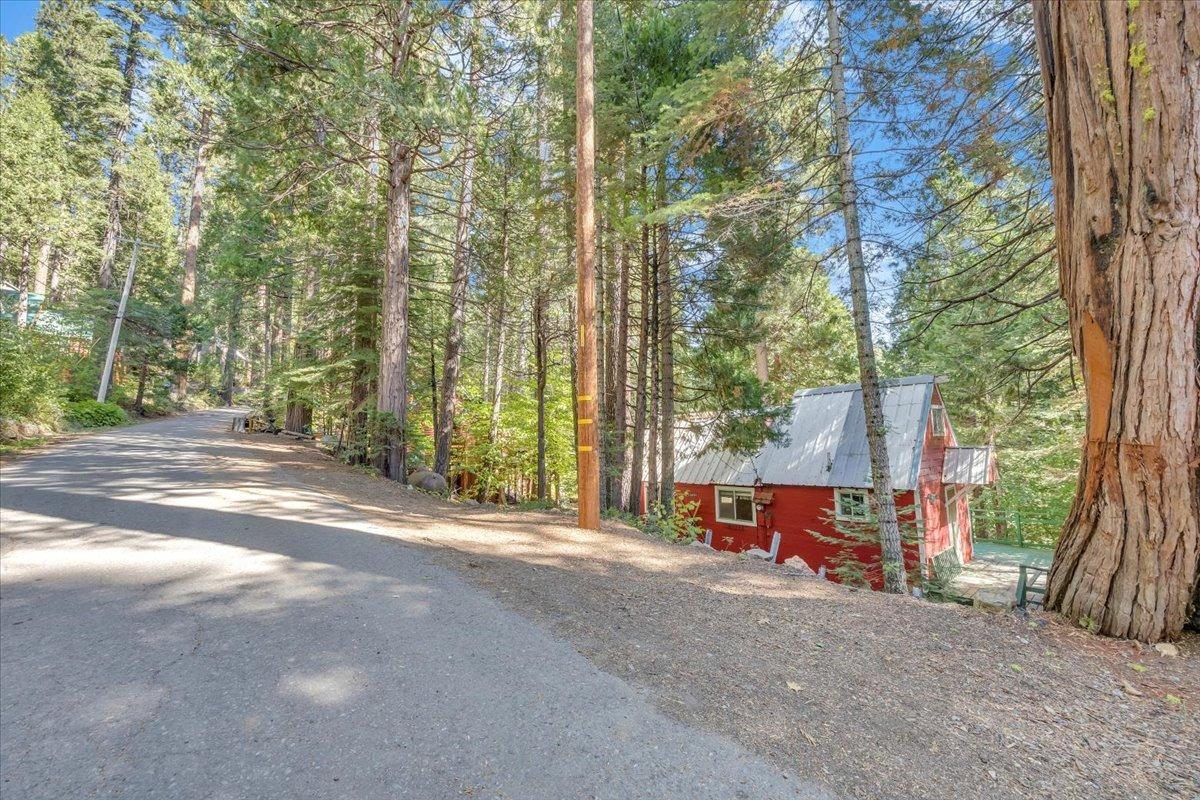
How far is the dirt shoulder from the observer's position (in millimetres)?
1858

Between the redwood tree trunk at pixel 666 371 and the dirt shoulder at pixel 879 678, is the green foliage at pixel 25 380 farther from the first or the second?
the redwood tree trunk at pixel 666 371

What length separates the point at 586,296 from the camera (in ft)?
19.2

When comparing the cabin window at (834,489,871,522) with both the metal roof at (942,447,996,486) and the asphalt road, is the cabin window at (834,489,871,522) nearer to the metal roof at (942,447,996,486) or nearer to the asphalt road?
the metal roof at (942,447,996,486)

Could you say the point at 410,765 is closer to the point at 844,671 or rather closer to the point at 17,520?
the point at 844,671

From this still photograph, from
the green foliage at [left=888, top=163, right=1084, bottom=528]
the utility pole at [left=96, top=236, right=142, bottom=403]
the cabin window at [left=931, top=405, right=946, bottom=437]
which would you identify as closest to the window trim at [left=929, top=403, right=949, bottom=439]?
the cabin window at [left=931, top=405, right=946, bottom=437]

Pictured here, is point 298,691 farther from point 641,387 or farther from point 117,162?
point 117,162

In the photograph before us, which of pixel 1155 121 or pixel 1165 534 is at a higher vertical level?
pixel 1155 121

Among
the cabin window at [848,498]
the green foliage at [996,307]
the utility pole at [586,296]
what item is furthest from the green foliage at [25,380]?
the cabin window at [848,498]

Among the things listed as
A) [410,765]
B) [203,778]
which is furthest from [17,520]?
[410,765]

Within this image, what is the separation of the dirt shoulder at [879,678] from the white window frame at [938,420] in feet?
34.5

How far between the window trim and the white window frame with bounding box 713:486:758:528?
4871 millimetres

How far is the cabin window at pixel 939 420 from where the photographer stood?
12469mm

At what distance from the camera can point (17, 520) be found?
13.9 ft

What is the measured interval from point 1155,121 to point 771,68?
19.5 ft
